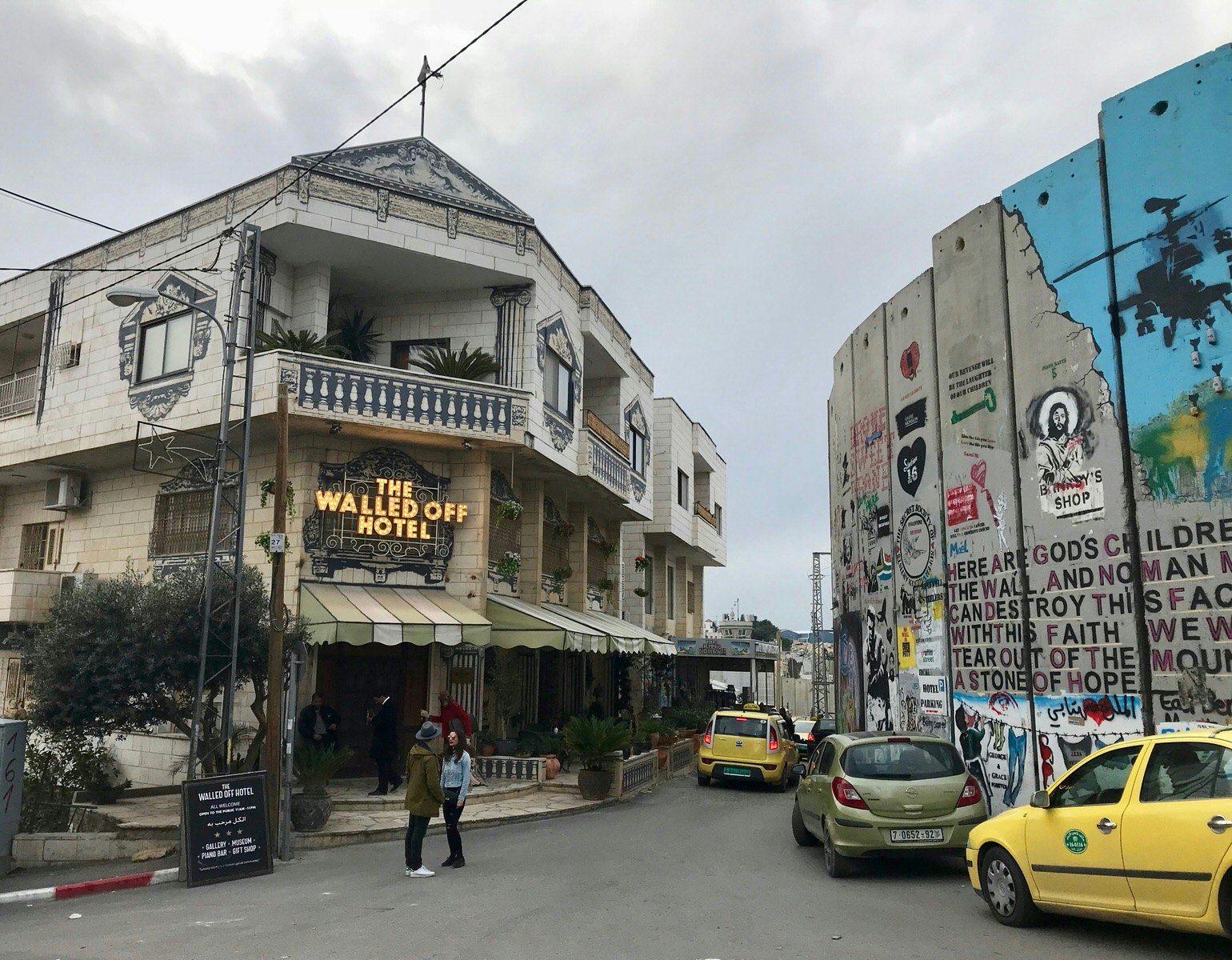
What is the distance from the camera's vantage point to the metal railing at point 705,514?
37.1m

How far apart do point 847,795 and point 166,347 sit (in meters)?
16.5

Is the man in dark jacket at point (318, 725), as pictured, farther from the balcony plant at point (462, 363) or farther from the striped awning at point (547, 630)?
the balcony plant at point (462, 363)

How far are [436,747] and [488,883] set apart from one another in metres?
1.79

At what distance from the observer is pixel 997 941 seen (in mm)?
6945

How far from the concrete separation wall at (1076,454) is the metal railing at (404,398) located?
792cm

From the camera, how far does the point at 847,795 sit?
944cm

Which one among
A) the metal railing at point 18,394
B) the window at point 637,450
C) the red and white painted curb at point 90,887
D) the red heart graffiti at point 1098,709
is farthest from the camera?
the window at point 637,450

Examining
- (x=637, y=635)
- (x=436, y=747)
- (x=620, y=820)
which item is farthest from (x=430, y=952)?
(x=637, y=635)

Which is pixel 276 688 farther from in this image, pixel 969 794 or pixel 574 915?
pixel 969 794

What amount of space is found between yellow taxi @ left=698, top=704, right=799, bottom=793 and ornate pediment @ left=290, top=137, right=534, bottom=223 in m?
11.7

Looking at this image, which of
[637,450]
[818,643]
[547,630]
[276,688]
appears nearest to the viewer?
[276,688]

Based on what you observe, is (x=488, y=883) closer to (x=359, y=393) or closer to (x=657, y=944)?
(x=657, y=944)

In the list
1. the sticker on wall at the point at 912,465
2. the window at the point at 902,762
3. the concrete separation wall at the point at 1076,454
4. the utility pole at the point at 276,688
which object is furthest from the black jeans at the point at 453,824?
the sticker on wall at the point at 912,465

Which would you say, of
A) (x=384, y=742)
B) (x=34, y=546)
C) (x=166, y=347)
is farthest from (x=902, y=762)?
(x=34, y=546)
